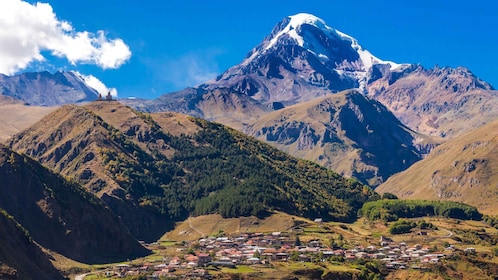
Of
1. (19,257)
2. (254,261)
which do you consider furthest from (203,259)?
(19,257)

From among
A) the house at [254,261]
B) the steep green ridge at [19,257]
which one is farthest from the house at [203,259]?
the steep green ridge at [19,257]

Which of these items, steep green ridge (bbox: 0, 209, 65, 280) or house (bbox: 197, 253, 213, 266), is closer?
steep green ridge (bbox: 0, 209, 65, 280)

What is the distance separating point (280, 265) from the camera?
194 meters

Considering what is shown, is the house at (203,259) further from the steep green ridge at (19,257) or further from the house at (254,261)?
the steep green ridge at (19,257)

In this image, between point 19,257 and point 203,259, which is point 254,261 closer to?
point 203,259

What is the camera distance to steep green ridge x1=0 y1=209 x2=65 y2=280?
142 m

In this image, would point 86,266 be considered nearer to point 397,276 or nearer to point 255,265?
point 255,265

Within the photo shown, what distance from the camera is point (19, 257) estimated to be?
154 meters

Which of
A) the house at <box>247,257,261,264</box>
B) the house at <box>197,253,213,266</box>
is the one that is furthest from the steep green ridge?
the house at <box>247,257,261,264</box>

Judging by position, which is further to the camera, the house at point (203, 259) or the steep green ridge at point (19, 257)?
the house at point (203, 259)

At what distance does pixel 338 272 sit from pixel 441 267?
108 ft

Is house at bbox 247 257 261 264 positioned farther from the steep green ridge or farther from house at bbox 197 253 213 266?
the steep green ridge

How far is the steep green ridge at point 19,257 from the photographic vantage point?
142500mm

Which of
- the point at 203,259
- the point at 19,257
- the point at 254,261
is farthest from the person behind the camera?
the point at 254,261
